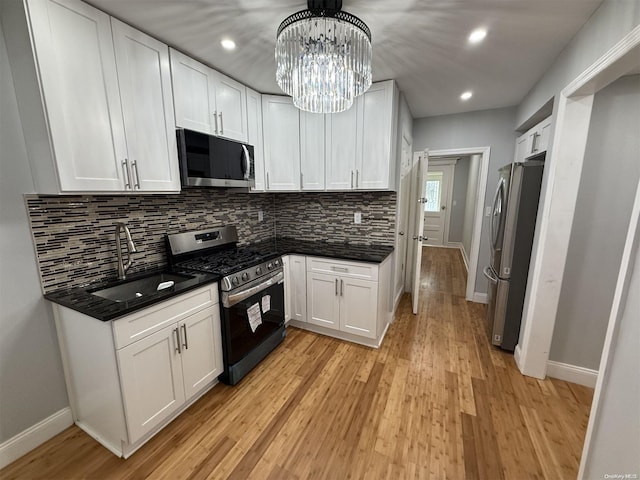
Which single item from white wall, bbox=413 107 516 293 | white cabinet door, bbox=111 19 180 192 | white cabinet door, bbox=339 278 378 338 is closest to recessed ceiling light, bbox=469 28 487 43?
white wall, bbox=413 107 516 293

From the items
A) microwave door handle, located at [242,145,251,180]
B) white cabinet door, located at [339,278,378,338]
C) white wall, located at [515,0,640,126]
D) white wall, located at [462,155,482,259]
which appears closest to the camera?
white wall, located at [515,0,640,126]

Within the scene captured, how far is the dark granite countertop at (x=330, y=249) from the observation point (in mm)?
2455

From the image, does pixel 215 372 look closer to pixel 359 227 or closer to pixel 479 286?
pixel 359 227

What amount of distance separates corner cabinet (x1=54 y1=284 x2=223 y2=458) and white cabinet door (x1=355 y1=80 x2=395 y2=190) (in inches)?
68.1

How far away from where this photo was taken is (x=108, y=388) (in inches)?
56.2

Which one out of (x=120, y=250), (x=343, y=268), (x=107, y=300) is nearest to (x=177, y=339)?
(x=107, y=300)

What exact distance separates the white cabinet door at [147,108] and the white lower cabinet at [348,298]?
4.89ft

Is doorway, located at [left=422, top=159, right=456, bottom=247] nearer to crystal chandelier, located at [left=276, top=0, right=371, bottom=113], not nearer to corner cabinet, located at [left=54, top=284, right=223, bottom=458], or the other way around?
crystal chandelier, located at [left=276, top=0, right=371, bottom=113]

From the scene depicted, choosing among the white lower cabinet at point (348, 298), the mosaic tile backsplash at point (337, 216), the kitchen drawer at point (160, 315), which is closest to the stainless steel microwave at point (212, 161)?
the kitchen drawer at point (160, 315)

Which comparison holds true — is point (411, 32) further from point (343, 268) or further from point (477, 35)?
point (343, 268)

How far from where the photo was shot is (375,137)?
7.98 feet

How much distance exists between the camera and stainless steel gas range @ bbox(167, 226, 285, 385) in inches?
76.9

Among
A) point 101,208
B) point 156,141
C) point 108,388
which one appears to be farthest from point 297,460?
point 156,141

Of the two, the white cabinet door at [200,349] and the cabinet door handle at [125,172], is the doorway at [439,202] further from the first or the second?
the cabinet door handle at [125,172]
